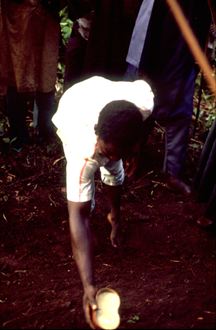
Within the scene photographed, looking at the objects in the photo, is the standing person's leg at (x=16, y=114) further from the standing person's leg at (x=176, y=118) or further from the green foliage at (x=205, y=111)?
the green foliage at (x=205, y=111)

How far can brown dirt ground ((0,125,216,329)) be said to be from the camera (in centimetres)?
337

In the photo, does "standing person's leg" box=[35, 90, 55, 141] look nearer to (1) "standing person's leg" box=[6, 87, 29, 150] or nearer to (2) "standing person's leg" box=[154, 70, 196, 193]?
(1) "standing person's leg" box=[6, 87, 29, 150]

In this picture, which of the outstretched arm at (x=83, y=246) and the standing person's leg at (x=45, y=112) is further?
the standing person's leg at (x=45, y=112)

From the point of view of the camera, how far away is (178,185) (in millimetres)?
4746

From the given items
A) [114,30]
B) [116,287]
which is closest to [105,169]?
[116,287]

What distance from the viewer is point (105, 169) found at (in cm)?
379

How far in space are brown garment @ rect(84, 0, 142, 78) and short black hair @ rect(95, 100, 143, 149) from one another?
2056mm

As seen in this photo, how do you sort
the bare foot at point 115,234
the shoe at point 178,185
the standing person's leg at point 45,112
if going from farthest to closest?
the standing person's leg at point 45,112 → the shoe at point 178,185 → the bare foot at point 115,234

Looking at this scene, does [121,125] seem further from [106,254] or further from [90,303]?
[106,254]

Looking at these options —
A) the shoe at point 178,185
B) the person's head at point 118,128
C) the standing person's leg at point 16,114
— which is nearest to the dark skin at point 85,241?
the person's head at point 118,128

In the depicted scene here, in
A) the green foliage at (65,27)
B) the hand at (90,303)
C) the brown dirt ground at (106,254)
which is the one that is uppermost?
the green foliage at (65,27)

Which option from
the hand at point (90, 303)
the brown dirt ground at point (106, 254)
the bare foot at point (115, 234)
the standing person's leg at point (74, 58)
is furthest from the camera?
the standing person's leg at point (74, 58)

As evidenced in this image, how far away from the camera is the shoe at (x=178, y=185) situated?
4.72 m

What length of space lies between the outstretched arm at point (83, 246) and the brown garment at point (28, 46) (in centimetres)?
230
